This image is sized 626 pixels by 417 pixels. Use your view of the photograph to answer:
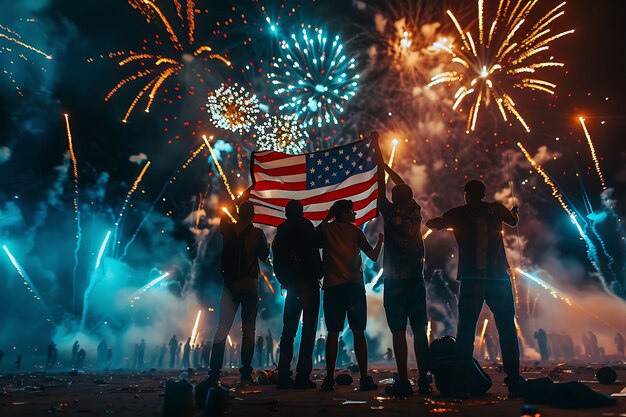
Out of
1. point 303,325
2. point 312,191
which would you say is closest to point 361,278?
point 303,325

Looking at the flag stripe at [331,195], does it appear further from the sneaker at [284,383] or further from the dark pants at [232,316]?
the sneaker at [284,383]

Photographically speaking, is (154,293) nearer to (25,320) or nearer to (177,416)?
(25,320)

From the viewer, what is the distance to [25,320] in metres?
39.3

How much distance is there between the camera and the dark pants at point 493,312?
3.97m

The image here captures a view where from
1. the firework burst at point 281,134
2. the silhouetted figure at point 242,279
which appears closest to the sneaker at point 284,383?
the silhouetted figure at point 242,279

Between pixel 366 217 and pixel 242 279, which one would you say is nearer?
pixel 242 279

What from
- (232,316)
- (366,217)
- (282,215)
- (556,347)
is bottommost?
(556,347)

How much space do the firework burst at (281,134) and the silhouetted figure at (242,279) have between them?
1302 cm

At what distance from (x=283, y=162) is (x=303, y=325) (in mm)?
3455

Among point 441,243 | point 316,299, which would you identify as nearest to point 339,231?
point 316,299

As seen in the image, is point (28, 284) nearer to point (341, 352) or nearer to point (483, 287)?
point (341, 352)

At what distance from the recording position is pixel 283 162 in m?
7.55

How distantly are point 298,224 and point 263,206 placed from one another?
1.98 meters

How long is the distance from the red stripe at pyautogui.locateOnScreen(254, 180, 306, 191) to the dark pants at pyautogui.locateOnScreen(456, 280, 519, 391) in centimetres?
390
